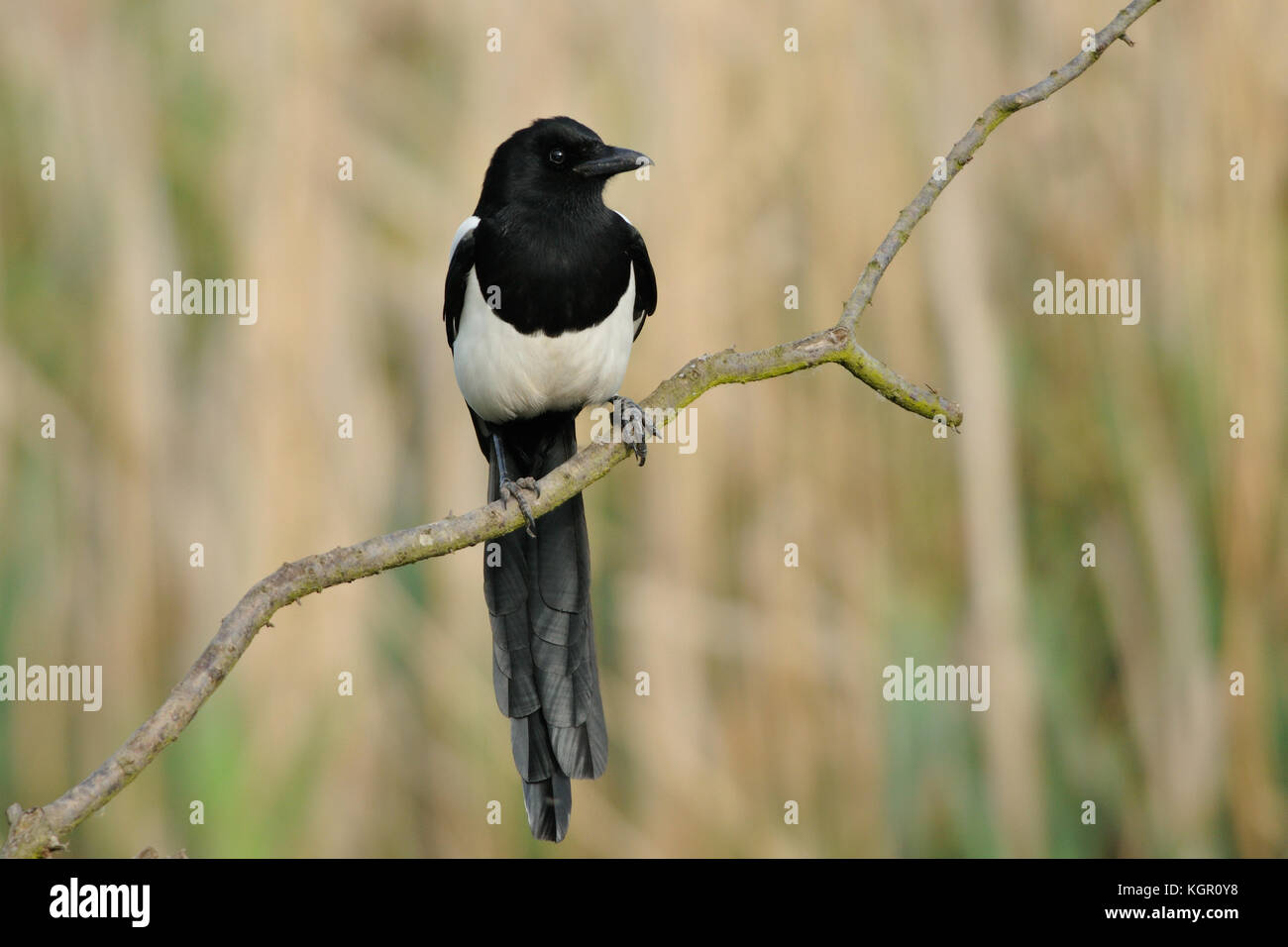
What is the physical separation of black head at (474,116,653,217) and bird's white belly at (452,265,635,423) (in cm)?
23

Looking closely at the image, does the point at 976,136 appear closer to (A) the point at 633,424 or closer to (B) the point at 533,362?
(A) the point at 633,424

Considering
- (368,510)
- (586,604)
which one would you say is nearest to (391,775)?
(368,510)

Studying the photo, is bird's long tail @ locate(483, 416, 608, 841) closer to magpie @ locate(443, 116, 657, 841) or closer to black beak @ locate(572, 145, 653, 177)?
magpie @ locate(443, 116, 657, 841)

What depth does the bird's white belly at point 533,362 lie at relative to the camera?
2.83 metres

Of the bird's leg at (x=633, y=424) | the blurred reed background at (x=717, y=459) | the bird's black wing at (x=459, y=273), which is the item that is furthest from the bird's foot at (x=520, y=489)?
the blurred reed background at (x=717, y=459)

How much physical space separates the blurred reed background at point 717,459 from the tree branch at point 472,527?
1437mm

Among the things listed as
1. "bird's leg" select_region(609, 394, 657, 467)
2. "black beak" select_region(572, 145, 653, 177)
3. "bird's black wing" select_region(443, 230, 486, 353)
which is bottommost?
"bird's leg" select_region(609, 394, 657, 467)

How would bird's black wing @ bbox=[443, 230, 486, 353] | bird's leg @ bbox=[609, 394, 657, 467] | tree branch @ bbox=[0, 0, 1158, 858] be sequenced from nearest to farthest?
tree branch @ bbox=[0, 0, 1158, 858] → bird's leg @ bbox=[609, 394, 657, 467] → bird's black wing @ bbox=[443, 230, 486, 353]

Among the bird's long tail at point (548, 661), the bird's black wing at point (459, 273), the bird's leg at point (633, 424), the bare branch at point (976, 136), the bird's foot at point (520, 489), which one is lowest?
the bird's long tail at point (548, 661)

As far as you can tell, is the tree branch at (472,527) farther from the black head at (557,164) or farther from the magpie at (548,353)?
the black head at (557,164)

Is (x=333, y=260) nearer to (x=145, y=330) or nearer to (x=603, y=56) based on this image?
(x=145, y=330)

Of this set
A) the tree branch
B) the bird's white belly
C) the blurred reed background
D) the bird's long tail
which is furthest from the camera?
the blurred reed background

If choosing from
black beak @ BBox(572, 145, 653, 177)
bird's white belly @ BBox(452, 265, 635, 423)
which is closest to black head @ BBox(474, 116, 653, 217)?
black beak @ BBox(572, 145, 653, 177)

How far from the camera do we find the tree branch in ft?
4.05
